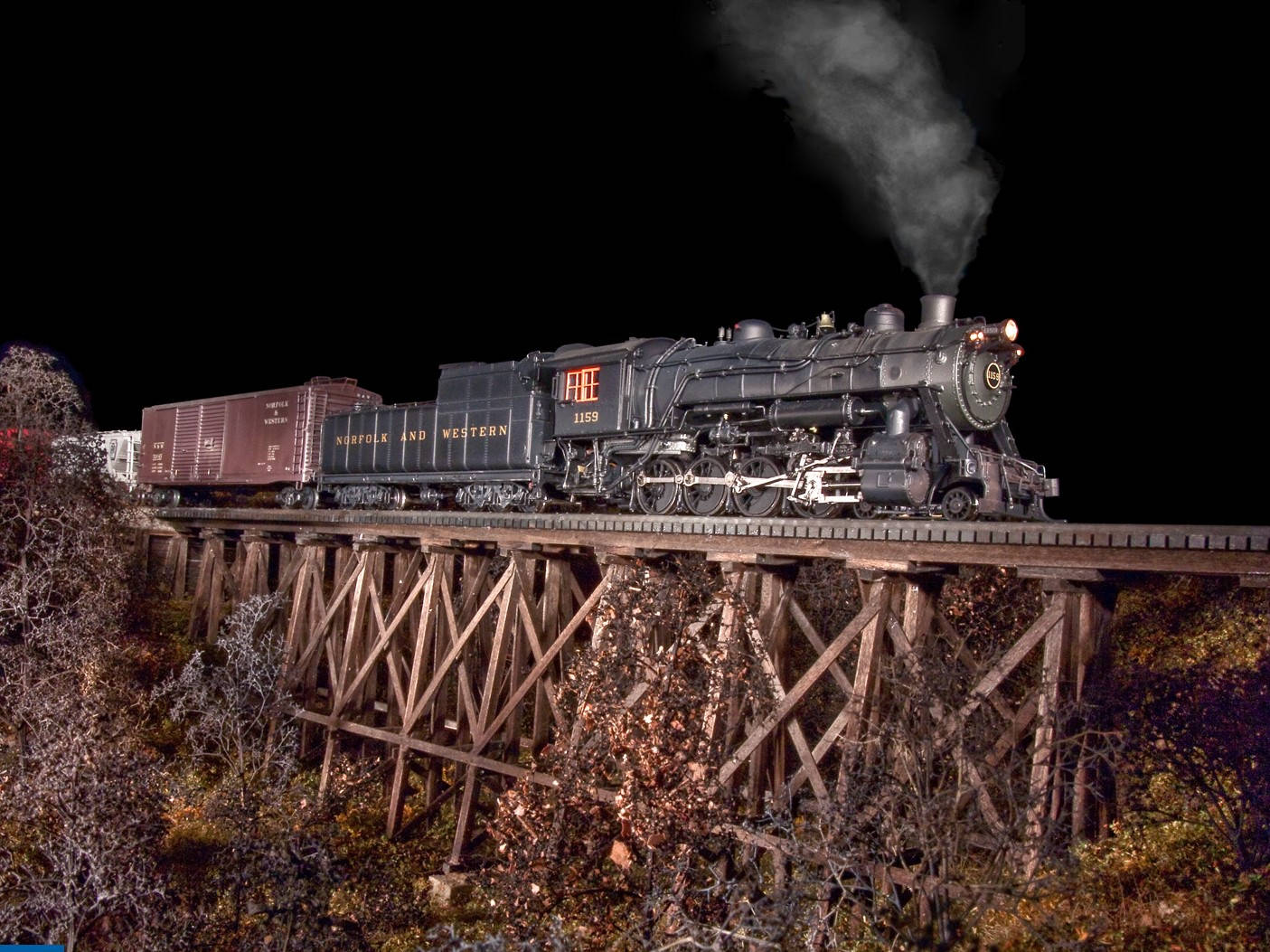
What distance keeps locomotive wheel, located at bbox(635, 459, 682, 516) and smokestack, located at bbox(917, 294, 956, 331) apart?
397 cm

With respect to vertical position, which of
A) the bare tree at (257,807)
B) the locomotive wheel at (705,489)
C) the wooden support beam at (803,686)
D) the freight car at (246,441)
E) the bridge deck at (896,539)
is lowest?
the bare tree at (257,807)

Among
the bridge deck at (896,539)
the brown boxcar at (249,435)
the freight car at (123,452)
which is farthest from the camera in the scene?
the freight car at (123,452)

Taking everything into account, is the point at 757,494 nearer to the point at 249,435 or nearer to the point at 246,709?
the point at 246,709

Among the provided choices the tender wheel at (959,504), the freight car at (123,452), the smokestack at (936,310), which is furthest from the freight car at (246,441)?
the tender wheel at (959,504)

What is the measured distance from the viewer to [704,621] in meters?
10.2

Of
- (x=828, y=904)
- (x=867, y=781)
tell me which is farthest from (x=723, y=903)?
(x=867, y=781)

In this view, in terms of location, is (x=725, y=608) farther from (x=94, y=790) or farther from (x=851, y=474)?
(x=94, y=790)

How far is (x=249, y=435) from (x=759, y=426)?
1556cm

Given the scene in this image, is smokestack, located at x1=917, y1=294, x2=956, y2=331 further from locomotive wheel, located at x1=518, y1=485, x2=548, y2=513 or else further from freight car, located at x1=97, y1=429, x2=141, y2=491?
freight car, located at x1=97, y1=429, x2=141, y2=491

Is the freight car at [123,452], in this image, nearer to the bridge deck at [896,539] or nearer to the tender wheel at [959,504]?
the bridge deck at [896,539]

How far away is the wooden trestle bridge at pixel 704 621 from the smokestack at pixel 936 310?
3587 millimetres

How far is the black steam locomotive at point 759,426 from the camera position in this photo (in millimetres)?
11492

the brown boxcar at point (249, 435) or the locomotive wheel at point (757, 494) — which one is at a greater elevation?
the brown boxcar at point (249, 435)

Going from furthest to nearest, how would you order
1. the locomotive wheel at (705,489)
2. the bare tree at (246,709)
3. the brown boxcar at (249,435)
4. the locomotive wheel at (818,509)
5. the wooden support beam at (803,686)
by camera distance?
the brown boxcar at (249,435) → the bare tree at (246,709) → the locomotive wheel at (705,489) → the locomotive wheel at (818,509) → the wooden support beam at (803,686)
